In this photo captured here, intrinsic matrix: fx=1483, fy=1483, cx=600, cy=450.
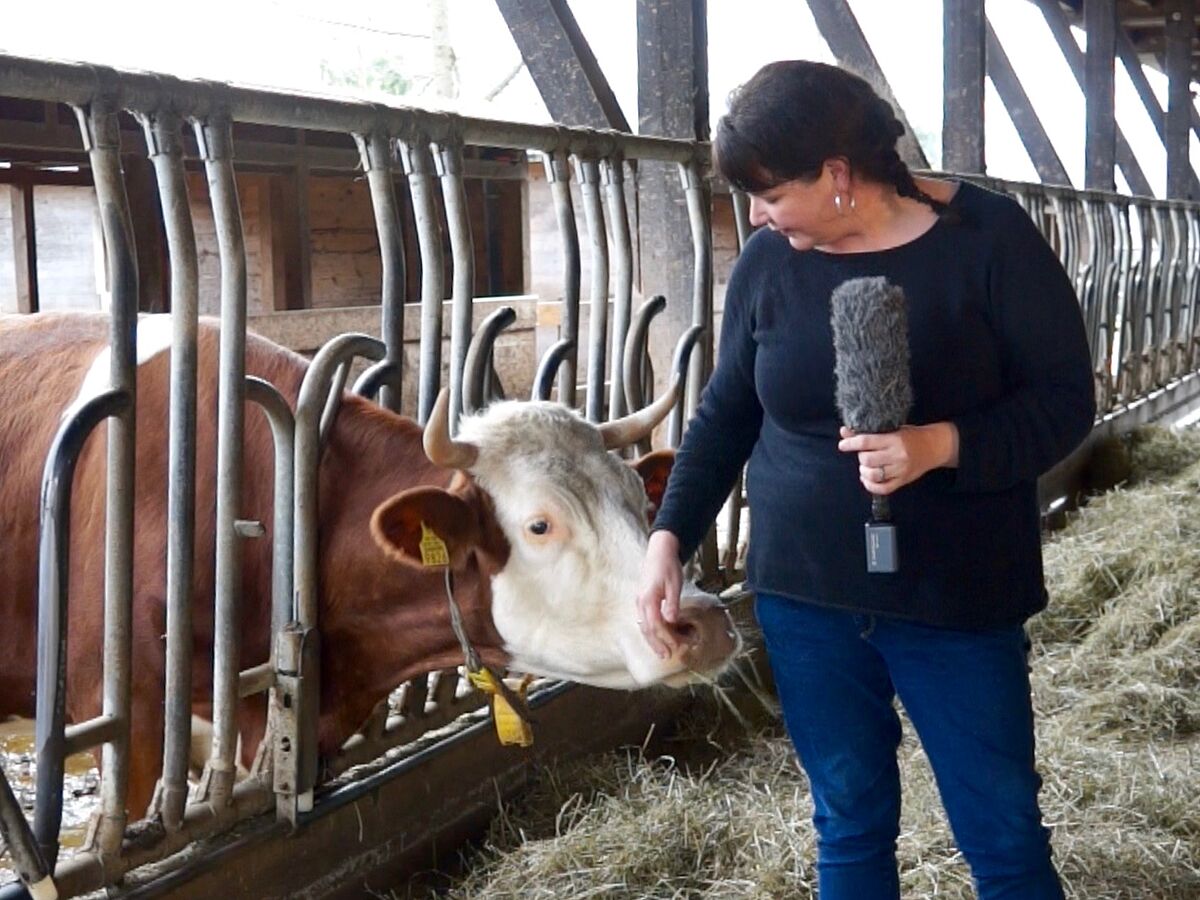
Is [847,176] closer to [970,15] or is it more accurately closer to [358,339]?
[358,339]

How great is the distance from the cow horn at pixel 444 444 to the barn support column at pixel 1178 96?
451 inches

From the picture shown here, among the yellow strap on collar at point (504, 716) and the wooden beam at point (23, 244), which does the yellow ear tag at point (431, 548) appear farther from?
the wooden beam at point (23, 244)

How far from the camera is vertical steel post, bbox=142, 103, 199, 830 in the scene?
239cm

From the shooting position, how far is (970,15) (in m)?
7.36

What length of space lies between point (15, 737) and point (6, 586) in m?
1.47

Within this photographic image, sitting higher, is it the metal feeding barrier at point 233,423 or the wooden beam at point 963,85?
the wooden beam at point 963,85

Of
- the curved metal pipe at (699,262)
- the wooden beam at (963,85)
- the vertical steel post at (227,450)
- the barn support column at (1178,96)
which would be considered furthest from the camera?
the barn support column at (1178,96)

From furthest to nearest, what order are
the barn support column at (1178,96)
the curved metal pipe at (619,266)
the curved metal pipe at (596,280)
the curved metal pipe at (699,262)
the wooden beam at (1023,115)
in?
1. the barn support column at (1178,96)
2. the wooden beam at (1023,115)
3. the curved metal pipe at (699,262)
4. the curved metal pipe at (619,266)
5. the curved metal pipe at (596,280)

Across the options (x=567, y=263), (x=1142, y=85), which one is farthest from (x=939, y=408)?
(x=1142, y=85)

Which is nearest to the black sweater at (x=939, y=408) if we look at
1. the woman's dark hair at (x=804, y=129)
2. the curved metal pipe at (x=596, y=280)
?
the woman's dark hair at (x=804, y=129)

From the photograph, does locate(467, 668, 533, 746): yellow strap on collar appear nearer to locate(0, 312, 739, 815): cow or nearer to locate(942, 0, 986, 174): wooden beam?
locate(0, 312, 739, 815): cow

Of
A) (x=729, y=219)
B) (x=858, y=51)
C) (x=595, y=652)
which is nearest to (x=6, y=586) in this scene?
(x=595, y=652)

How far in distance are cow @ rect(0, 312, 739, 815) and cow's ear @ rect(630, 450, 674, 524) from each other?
18 millimetres

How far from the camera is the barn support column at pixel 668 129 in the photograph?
4.29m
